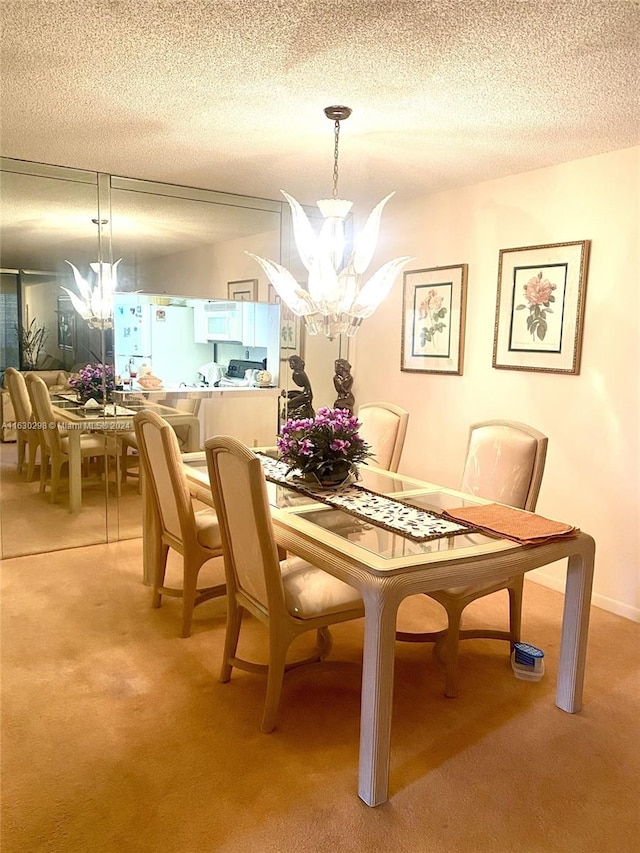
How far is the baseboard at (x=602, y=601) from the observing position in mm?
3401

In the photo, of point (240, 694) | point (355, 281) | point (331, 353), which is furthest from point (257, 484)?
point (331, 353)

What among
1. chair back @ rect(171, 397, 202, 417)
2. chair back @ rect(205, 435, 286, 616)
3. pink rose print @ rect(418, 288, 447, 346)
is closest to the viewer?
chair back @ rect(205, 435, 286, 616)

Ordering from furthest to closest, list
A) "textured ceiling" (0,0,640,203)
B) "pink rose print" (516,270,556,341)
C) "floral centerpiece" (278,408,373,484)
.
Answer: "pink rose print" (516,270,556,341) → "floral centerpiece" (278,408,373,484) → "textured ceiling" (0,0,640,203)

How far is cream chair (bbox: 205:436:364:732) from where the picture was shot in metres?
2.22

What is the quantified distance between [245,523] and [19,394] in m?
2.29

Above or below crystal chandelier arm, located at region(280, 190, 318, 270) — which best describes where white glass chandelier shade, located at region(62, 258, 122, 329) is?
below

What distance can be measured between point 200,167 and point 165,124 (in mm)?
813

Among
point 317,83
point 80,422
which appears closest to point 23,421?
point 80,422

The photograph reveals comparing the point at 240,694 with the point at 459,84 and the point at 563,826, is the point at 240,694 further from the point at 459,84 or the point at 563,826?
the point at 459,84

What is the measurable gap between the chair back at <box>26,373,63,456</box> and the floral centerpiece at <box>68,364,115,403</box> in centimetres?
18

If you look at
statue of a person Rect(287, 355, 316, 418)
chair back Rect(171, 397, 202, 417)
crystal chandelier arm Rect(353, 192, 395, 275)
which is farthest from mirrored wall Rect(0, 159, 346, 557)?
crystal chandelier arm Rect(353, 192, 395, 275)

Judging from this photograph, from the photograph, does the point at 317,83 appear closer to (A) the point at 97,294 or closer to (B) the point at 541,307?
(B) the point at 541,307

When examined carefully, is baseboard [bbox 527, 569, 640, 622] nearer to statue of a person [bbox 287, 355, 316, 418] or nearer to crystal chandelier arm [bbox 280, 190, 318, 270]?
statue of a person [bbox 287, 355, 316, 418]

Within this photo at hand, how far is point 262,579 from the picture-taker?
2309mm
